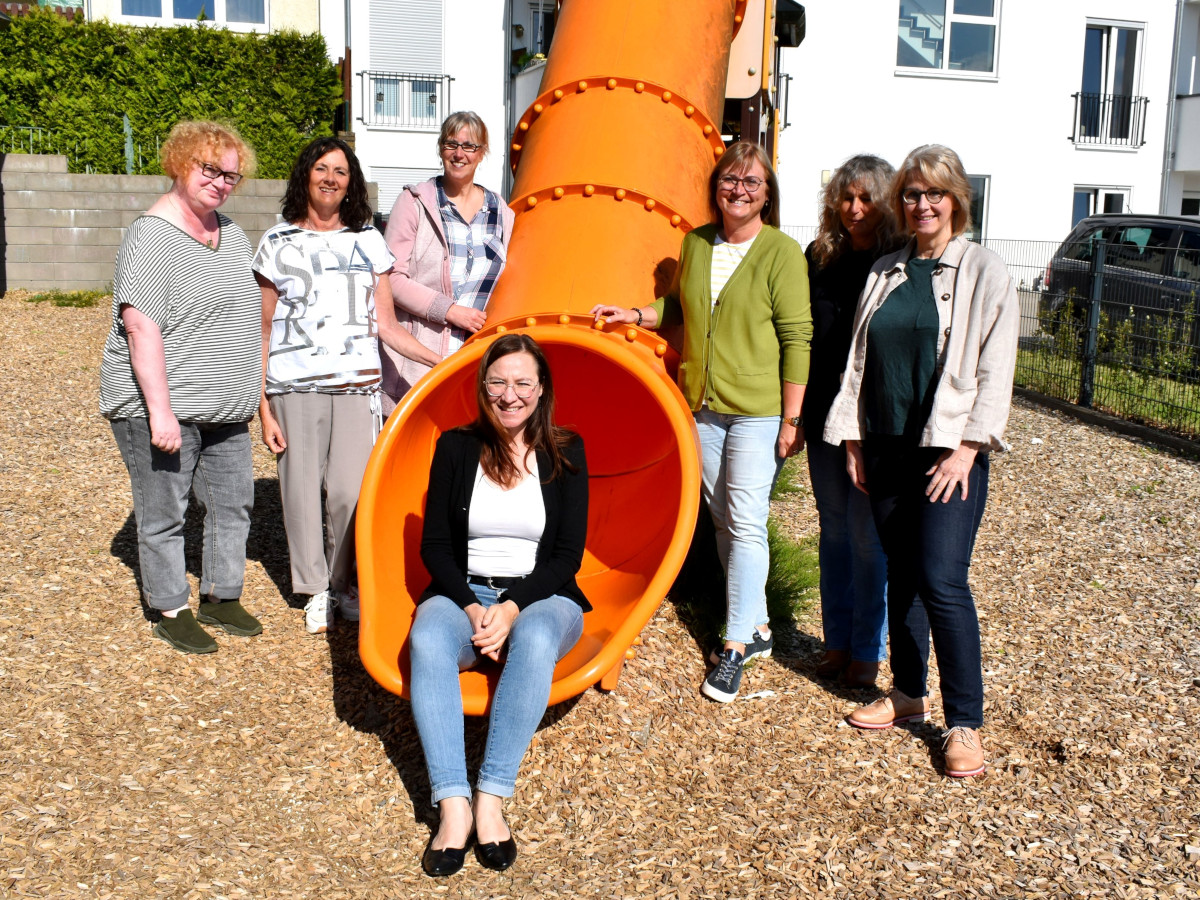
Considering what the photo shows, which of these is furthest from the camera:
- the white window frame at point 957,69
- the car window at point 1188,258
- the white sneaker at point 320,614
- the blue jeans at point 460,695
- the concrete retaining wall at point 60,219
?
the white window frame at point 957,69

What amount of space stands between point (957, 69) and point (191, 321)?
638 inches

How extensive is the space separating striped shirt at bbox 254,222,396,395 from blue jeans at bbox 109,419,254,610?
31 cm

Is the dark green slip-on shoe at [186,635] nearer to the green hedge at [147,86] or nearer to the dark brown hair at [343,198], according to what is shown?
the dark brown hair at [343,198]

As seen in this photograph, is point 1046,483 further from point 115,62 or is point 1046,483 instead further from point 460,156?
point 115,62

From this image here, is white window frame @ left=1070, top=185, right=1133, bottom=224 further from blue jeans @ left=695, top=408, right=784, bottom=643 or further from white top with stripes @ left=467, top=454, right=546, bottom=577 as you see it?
white top with stripes @ left=467, top=454, right=546, bottom=577

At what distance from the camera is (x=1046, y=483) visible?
270 inches

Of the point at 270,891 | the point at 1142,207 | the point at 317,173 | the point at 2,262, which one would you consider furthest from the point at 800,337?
the point at 1142,207

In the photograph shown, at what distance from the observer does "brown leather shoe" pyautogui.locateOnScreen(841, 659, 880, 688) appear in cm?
384

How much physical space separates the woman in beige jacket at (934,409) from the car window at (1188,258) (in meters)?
8.27

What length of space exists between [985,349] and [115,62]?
1480 cm

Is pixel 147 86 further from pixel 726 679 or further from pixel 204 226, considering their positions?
pixel 726 679

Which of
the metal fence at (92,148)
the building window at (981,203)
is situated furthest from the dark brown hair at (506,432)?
the building window at (981,203)

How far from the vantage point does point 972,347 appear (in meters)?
3.02

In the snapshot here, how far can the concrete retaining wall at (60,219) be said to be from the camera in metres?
11.7
